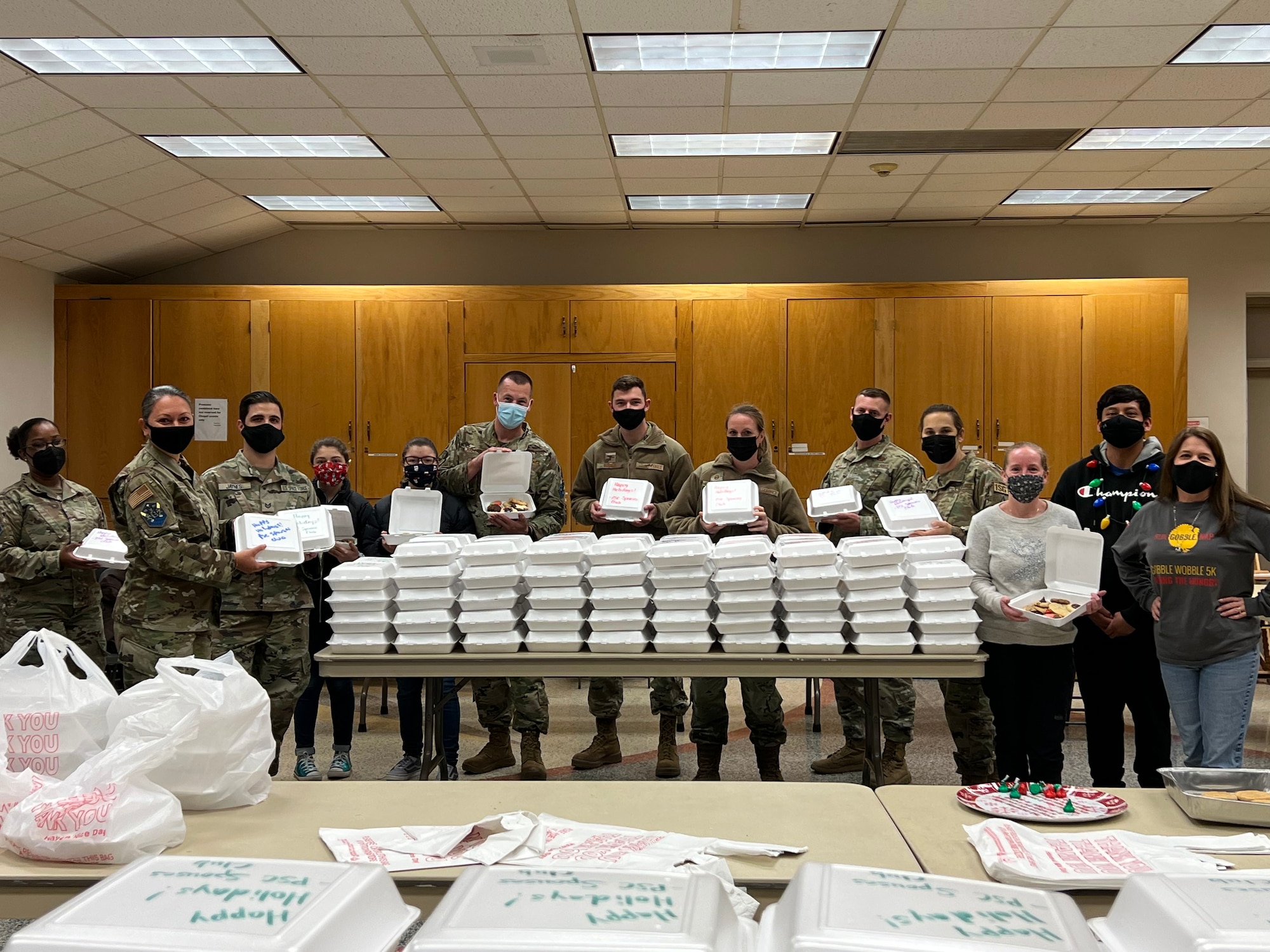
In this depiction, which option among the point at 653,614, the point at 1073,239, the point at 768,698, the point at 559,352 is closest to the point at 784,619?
the point at 653,614

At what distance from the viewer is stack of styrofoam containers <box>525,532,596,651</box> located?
316 cm

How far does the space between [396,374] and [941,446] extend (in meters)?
4.68

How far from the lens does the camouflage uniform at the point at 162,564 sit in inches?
127

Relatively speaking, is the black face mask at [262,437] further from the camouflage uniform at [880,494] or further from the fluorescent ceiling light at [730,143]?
the fluorescent ceiling light at [730,143]

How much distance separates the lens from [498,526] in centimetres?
417

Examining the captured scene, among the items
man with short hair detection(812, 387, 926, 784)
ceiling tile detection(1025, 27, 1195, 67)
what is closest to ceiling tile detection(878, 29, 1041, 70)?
ceiling tile detection(1025, 27, 1195, 67)

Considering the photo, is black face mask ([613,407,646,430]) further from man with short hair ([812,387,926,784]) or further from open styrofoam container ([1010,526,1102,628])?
open styrofoam container ([1010,526,1102,628])

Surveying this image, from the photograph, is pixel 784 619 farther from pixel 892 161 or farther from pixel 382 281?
pixel 382 281

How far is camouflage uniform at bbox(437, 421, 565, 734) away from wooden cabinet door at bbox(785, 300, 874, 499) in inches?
131

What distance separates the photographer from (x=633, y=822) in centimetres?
182

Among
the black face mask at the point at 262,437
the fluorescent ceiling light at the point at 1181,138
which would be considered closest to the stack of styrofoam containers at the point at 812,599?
the black face mask at the point at 262,437

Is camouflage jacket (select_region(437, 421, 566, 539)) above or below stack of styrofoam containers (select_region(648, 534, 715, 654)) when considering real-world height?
above

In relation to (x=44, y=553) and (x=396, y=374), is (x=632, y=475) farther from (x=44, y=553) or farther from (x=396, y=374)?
(x=396, y=374)

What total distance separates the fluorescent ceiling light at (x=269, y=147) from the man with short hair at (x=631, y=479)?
257 cm
